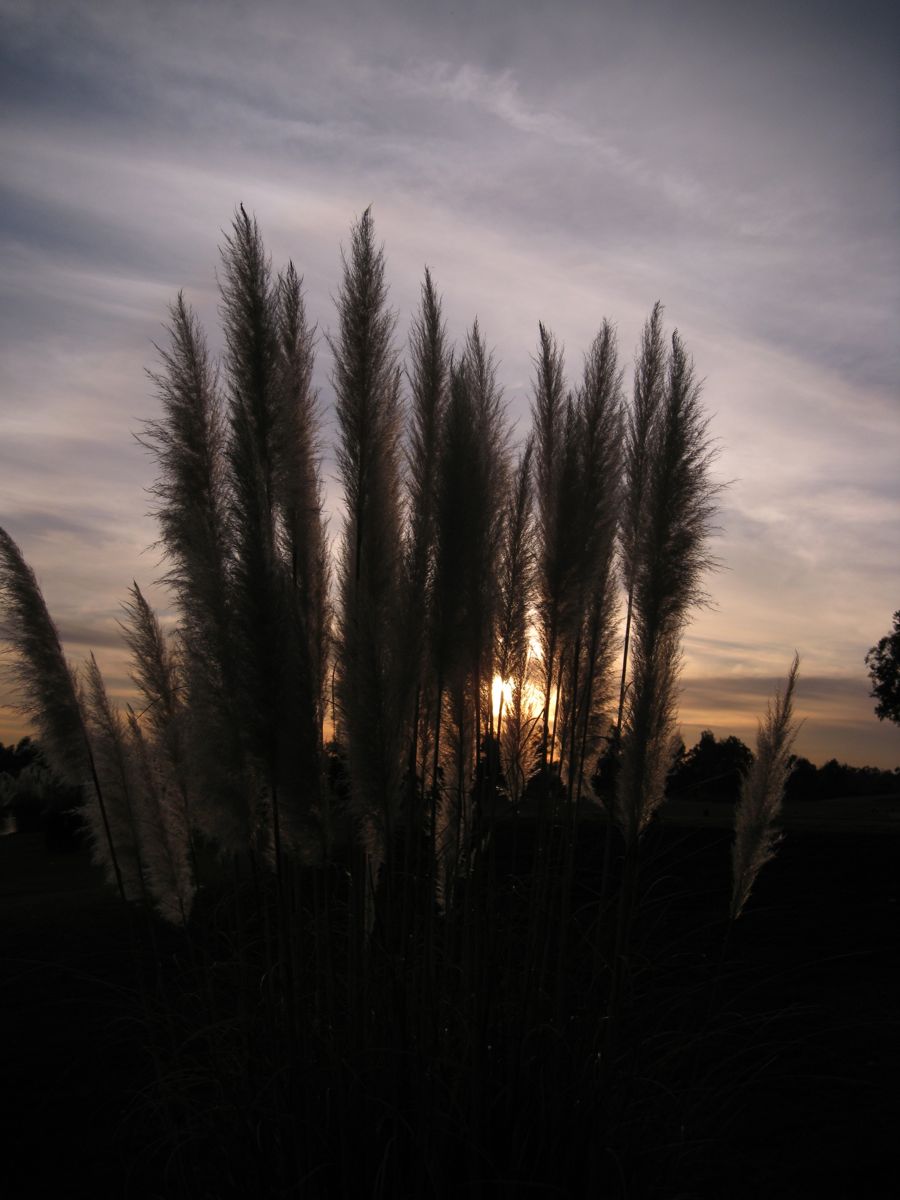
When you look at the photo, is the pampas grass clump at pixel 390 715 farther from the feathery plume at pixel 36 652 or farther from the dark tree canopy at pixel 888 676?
the dark tree canopy at pixel 888 676

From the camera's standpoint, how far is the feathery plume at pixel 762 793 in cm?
360

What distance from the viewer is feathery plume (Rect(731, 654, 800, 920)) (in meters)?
3.60

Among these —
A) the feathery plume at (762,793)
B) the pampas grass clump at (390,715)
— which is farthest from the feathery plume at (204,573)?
the feathery plume at (762,793)

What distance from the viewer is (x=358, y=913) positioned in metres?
3.11

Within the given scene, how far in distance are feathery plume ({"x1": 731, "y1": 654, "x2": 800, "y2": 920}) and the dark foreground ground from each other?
40 centimetres

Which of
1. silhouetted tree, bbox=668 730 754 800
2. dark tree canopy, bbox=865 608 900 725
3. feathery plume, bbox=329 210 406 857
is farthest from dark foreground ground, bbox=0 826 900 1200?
dark tree canopy, bbox=865 608 900 725

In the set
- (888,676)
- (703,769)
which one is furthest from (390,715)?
(888,676)

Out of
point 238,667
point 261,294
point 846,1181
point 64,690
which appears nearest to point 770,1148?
point 846,1181

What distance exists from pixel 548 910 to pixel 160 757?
→ 4.91ft

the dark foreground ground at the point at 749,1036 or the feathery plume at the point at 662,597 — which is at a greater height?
the feathery plume at the point at 662,597

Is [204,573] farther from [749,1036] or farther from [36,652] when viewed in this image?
[749,1036]

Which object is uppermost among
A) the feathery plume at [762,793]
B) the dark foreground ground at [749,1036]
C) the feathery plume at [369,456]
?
the feathery plume at [369,456]

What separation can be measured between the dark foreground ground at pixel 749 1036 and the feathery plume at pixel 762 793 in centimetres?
40

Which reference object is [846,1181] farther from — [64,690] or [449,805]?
[64,690]
